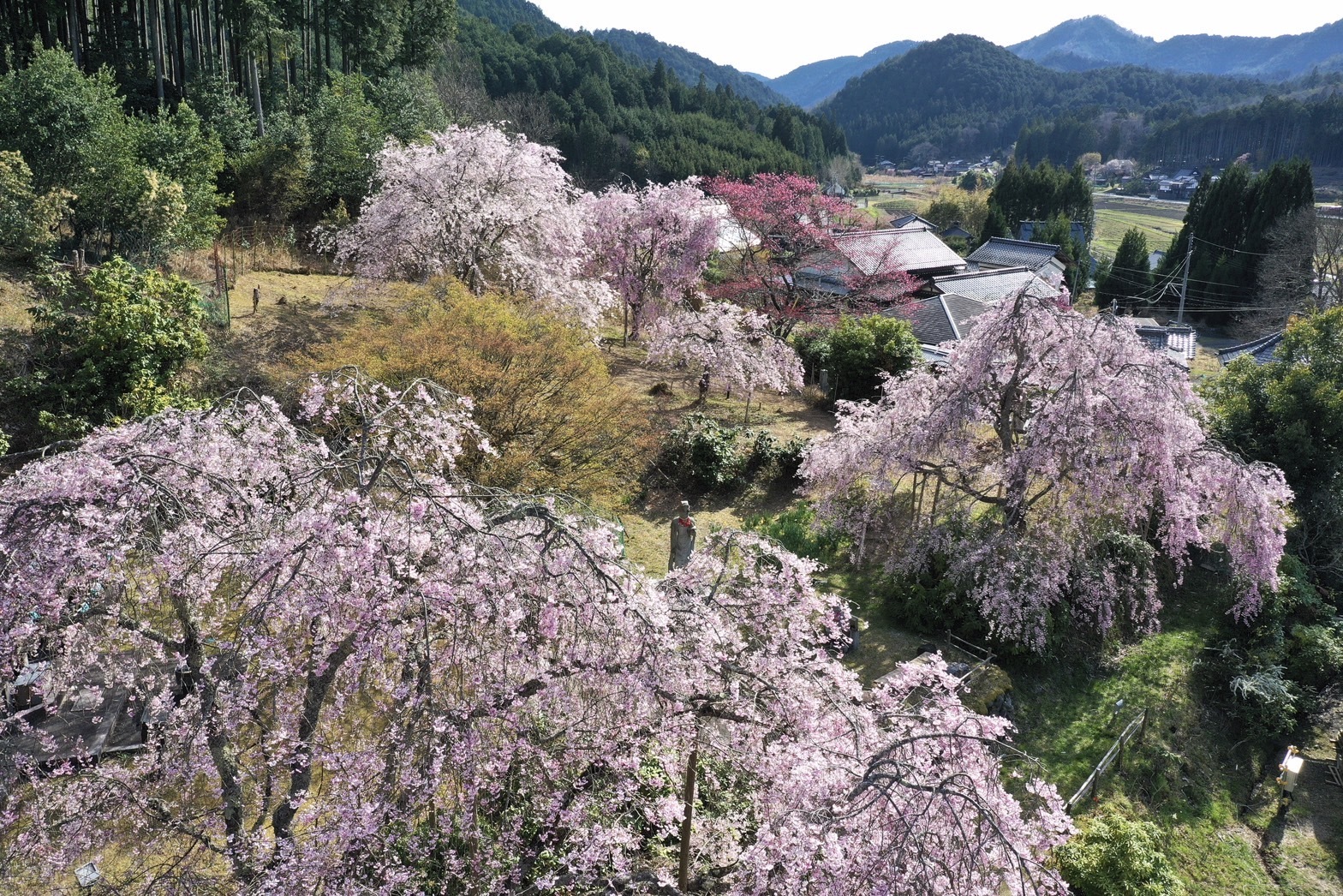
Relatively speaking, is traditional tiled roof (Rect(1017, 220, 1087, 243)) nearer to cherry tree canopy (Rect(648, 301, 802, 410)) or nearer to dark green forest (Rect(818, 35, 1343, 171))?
cherry tree canopy (Rect(648, 301, 802, 410))

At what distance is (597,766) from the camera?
545 cm

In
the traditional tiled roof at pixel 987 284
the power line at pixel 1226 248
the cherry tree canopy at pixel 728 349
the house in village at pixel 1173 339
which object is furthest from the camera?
the power line at pixel 1226 248

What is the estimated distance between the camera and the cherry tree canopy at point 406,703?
14.5 feet

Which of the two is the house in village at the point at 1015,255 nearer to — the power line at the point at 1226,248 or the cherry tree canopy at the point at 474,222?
the power line at the point at 1226,248

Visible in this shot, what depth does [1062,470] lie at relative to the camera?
32.0 ft

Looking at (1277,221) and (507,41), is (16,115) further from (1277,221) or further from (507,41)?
(507,41)

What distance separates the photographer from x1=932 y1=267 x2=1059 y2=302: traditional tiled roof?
2423 centimetres

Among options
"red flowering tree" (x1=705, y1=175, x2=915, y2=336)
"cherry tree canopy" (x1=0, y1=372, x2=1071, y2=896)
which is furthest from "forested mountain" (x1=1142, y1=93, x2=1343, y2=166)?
"cherry tree canopy" (x1=0, y1=372, x2=1071, y2=896)

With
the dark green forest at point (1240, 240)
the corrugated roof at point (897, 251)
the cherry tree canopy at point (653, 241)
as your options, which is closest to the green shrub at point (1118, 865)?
the cherry tree canopy at point (653, 241)

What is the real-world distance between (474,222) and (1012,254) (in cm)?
2822

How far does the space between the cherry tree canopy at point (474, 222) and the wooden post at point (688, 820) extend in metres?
11.8

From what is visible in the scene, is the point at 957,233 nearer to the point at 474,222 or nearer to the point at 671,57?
the point at 474,222

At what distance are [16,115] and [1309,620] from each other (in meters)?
22.6

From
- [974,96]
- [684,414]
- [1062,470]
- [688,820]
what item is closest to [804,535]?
[1062,470]
